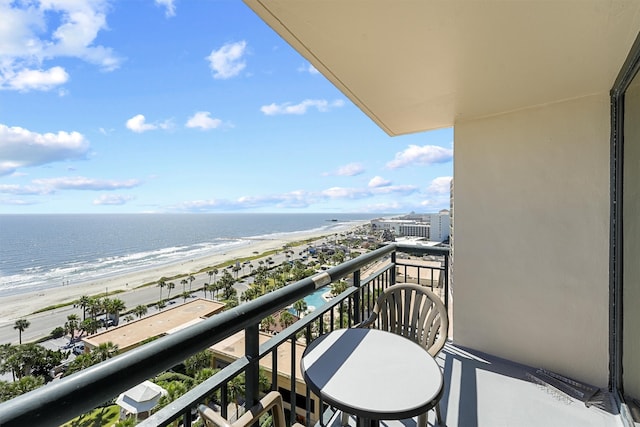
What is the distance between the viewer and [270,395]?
3.09ft

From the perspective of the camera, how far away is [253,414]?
870 millimetres

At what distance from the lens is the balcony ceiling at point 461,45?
121 cm

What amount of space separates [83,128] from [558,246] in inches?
2089

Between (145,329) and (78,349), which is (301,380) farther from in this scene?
(78,349)

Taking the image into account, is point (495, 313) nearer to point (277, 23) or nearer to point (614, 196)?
point (614, 196)

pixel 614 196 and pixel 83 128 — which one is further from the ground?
pixel 83 128

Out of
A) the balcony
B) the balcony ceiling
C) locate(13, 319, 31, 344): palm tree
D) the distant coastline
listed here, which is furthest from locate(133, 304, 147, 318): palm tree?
the balcony ceiling

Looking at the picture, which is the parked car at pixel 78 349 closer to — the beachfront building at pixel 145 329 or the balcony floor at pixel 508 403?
the beachfront building at pixel 145 329

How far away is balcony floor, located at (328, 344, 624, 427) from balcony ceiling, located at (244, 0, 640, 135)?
2.15 metres

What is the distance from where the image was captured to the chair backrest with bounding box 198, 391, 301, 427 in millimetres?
760

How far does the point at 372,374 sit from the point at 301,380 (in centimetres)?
31

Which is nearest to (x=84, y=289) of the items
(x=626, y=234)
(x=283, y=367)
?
(x=283, y=367)

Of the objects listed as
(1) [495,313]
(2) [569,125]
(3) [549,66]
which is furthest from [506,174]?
(1) [495,313]

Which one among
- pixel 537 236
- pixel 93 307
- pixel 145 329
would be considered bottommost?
pixel 93 307
